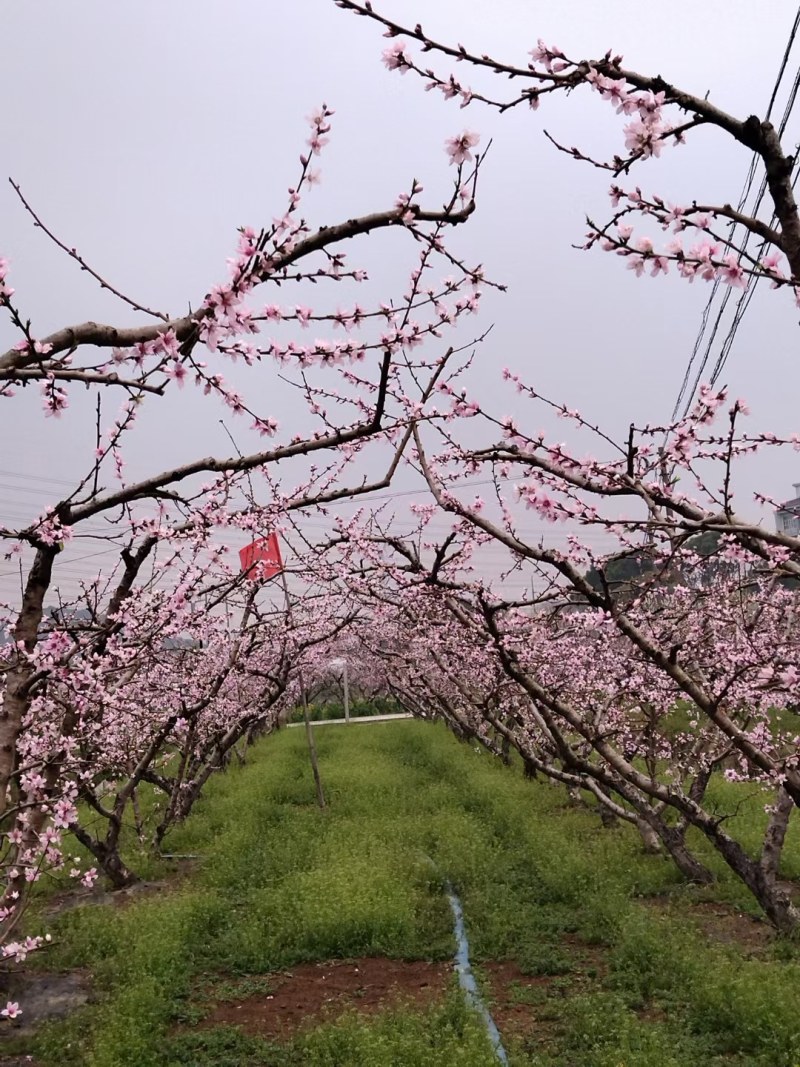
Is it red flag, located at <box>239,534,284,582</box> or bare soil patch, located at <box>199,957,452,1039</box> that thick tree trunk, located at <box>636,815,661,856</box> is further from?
red flag, located at <box>239,534,284,582</box>

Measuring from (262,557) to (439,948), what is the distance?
441 cm

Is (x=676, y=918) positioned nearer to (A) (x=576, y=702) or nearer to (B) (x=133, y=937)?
(A) (x=576, y=702)

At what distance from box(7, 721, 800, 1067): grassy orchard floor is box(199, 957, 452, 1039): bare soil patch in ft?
0.17

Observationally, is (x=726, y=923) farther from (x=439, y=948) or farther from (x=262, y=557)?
(x=262, y=557)

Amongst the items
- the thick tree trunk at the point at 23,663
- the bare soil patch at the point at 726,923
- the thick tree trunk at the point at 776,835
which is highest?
the thick tree trunk at the point at 23,663

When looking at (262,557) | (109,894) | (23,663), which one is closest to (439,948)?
(262,557)

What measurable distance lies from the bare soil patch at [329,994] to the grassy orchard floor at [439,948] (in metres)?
0.05

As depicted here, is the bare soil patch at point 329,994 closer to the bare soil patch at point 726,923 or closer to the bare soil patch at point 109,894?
the bare soil patch at point 726,923

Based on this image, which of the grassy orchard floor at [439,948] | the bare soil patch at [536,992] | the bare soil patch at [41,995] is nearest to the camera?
the grassy orchard floor at [439,948]

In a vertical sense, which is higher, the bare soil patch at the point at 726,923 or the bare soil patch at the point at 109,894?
the bare soil patch at the point at 109,894

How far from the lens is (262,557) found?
7977mm

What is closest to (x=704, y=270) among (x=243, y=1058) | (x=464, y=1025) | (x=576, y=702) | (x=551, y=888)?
(x=464, y=1025)

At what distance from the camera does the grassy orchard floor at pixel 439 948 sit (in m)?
5.74

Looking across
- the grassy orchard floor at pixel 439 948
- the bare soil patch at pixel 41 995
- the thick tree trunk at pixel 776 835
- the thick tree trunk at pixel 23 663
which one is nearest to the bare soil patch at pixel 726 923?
the grassy orchard floor at pixel 439 948
